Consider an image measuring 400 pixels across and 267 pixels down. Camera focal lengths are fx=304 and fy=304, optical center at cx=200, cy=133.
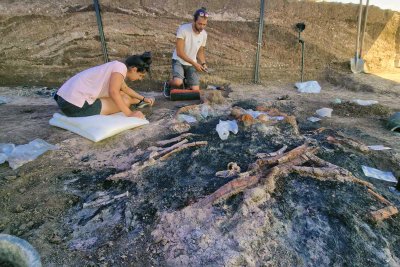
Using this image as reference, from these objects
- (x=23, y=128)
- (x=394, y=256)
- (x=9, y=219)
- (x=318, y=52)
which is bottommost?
(x=394, y=256)

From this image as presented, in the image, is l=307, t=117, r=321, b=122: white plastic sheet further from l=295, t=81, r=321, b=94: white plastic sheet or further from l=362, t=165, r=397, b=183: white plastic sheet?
l=295, t=81, r=321, b=94: white plastic sheet

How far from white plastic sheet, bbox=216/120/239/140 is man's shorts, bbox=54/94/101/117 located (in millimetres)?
1590

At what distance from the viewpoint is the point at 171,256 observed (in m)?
2.12

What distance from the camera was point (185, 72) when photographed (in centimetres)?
562

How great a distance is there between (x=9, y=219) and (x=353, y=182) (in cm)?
303

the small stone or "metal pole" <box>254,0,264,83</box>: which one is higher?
"metal pole" <box>254,0,264,83</box>

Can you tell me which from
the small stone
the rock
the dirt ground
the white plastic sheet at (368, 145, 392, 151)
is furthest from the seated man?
the small stone

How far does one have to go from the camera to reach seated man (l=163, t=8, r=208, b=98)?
5.21 m

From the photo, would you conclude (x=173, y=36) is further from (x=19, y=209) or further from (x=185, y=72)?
(x=19, y=209)

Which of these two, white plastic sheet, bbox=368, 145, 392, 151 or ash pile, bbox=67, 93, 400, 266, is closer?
ash pile, bbox=67, 93, 400, 266

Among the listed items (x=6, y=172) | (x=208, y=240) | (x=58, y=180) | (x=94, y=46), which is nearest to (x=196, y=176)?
(x=208, y=240)

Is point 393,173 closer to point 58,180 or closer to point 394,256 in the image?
point 394,256

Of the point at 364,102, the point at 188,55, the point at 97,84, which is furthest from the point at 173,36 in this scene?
the point at 364,102

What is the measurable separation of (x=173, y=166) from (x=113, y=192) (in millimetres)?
662
